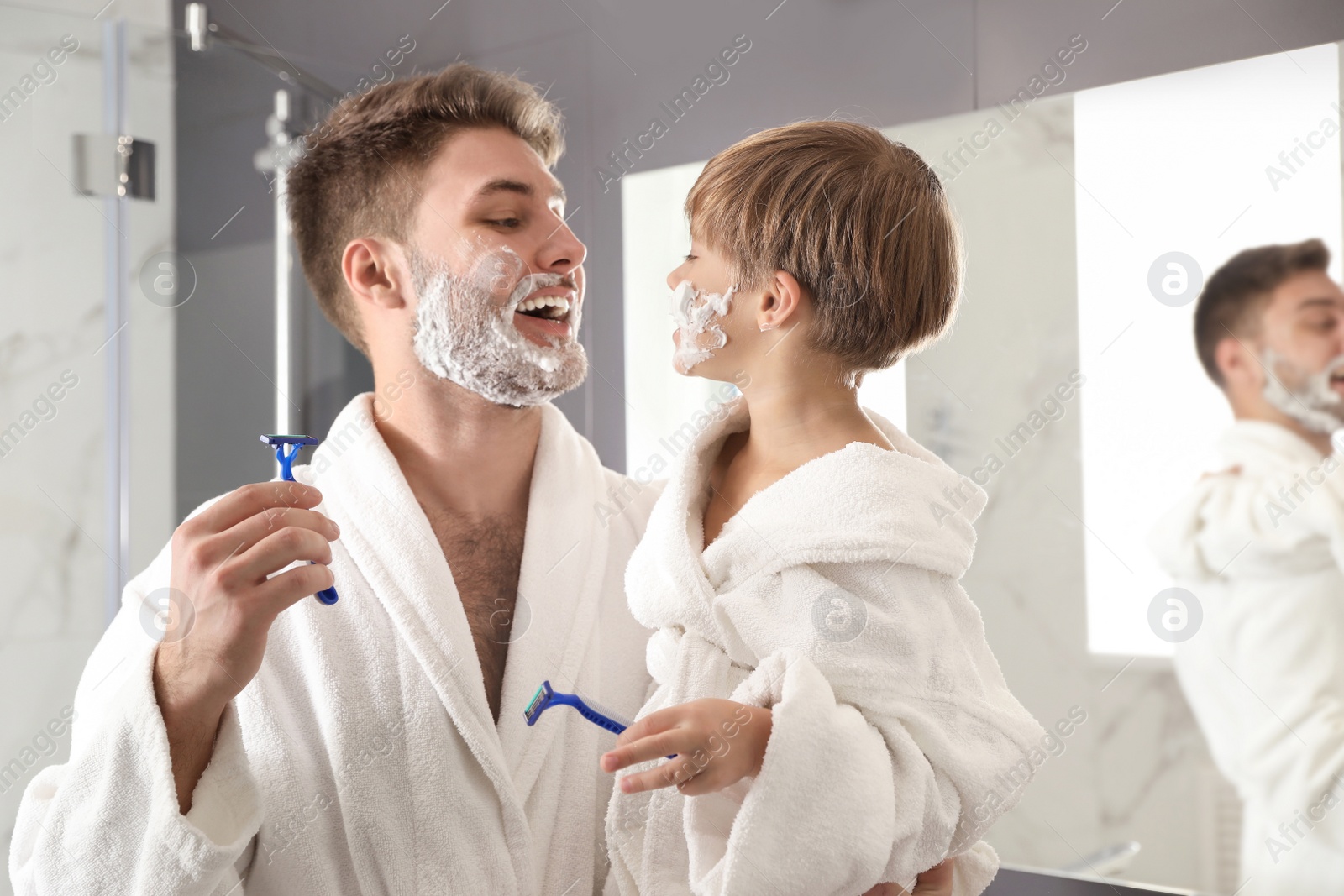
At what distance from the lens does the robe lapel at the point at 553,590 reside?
1011 mm

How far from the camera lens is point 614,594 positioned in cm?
112

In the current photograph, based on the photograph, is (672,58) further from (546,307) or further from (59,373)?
(59,373)

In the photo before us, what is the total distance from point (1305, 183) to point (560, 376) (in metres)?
0.92

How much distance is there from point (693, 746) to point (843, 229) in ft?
1.49

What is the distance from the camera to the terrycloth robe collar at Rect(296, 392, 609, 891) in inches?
38.9

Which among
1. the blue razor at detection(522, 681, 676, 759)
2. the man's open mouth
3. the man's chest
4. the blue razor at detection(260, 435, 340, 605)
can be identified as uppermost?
the man's open mouth

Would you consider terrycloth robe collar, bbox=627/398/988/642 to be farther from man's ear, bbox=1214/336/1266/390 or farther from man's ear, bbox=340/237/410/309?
man's ear, bbox=1214/336/1266/390

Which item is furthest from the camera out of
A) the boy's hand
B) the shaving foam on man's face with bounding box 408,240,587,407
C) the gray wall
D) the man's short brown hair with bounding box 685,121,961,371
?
the gray wall

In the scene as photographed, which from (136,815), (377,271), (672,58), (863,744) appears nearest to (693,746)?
(863,744)

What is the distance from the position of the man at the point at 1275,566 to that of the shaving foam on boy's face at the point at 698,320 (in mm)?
752

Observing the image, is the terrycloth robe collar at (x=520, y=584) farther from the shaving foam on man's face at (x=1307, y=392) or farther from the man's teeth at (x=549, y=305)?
the shaving foam on man's face at (x=1307, y=392)

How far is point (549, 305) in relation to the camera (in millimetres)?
1191

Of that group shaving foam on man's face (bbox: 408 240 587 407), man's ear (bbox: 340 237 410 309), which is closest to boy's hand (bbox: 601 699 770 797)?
shaving foam on man's face (bbox: 408 240 587 407)

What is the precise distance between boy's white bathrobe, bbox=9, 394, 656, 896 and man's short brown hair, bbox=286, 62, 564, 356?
1.24 ft
